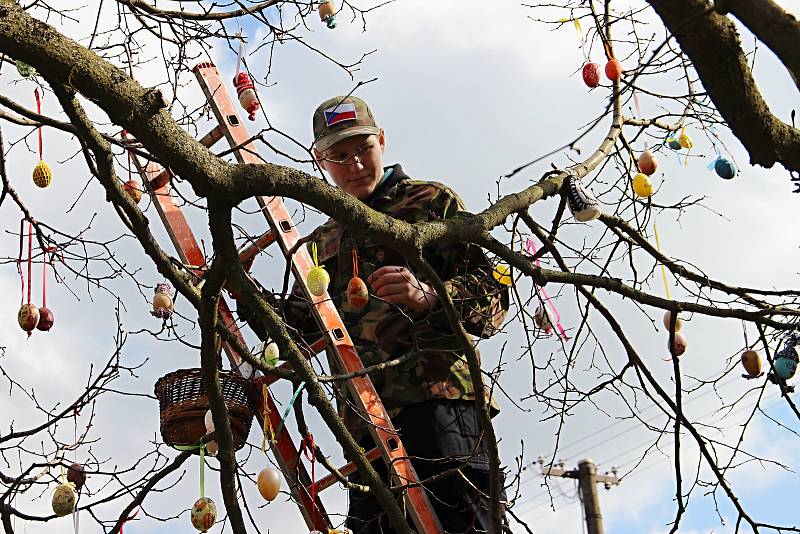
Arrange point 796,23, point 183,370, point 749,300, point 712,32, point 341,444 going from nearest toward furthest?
point 796,23 → point 712,32 → point 341,444 → point 749,300 → point 183,370

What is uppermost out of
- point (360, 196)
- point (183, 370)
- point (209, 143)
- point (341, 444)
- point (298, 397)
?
point (209, 143)

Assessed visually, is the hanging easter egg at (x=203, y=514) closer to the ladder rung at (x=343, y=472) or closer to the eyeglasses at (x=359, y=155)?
the ladder rung at (x=343, y=472)

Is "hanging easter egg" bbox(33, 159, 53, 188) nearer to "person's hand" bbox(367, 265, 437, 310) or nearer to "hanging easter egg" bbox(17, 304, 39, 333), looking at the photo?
"hanging easter egg" bbox(17, 304, 39, 333)

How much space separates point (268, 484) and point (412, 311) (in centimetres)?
71

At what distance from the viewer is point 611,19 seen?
13.5ft

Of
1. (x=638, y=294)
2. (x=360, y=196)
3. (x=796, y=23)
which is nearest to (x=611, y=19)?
(x=360, y=196)

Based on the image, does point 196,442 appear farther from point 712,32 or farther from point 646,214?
point 712,32

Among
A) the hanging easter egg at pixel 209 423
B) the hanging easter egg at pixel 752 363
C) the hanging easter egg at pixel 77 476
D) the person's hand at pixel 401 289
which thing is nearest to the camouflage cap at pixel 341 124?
the person's hand at pixel 401 289

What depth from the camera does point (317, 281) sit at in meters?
3.57

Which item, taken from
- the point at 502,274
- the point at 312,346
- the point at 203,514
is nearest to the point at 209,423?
the point at 203,514

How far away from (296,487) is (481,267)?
0.92 metres

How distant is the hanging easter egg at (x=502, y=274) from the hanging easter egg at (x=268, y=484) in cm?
88

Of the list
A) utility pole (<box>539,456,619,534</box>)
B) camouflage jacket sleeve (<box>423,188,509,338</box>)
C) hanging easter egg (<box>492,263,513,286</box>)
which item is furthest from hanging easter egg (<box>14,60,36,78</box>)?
utility pole (<box>539,456,619,534</box>)

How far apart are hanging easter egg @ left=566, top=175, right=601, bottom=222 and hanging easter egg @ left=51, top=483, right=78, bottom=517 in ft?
5.59
